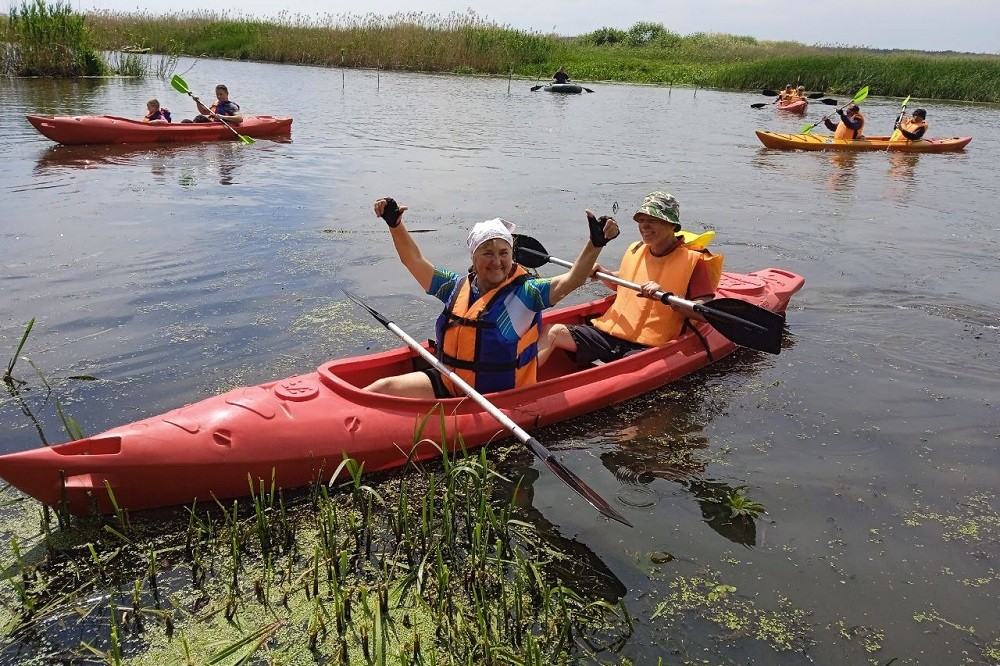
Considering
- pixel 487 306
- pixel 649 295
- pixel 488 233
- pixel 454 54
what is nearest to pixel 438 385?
pixel 487 306

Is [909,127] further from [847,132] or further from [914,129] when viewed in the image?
[847,132]

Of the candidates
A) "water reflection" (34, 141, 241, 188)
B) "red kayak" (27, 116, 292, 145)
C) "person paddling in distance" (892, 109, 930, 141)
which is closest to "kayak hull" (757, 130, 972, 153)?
"person paddling in distance" (892, 109, 930, 141)

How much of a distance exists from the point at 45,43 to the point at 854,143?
19459 millimetres

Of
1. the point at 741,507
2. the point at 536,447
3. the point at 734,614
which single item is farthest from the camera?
the point at 741,507

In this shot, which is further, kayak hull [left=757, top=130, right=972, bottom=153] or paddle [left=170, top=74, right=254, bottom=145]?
kayak hull [left=757, top=130, right=972, bottom=153]

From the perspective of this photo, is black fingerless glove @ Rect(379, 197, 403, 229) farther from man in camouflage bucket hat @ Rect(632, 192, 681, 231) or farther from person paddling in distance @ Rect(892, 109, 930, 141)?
person paddling in distance @ Rect(892, 109, 930, 141)

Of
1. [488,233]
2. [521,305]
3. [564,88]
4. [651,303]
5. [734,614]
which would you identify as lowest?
[734,614]

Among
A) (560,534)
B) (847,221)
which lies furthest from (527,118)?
(560,534)

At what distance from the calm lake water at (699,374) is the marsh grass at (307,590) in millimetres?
423

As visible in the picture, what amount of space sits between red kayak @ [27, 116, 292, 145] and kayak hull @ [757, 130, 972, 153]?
33.1 ft

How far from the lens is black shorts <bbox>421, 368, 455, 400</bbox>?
4.47 m

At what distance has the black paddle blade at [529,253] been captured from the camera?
5.85 m

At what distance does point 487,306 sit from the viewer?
4.29 metres

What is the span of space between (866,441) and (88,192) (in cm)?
930
